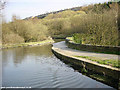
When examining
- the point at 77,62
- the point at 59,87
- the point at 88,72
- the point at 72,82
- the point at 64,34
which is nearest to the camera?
the point at 59,87

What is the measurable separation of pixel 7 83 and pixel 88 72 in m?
4.59

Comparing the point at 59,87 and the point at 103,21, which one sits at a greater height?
the point at 103,21

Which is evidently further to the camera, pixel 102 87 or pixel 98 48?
pixel 98 48

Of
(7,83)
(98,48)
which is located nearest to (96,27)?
(98,48)

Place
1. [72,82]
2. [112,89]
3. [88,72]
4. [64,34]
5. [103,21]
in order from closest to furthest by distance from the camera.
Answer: [112,89] → [72,82] → [88,72] → [103,21] → [64,34]

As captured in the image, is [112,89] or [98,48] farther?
[98,48]

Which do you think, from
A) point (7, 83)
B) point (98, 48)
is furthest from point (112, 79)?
point (98, 48)

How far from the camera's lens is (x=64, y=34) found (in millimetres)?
60062

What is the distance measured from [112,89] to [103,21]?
12302 mm

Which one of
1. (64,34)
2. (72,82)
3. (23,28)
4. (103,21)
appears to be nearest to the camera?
(72,82)

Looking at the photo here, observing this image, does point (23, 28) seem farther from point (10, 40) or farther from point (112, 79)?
point (112, 79)

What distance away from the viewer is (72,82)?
7508 millimetres

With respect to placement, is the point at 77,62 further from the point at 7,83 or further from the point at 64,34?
the point at 64,34

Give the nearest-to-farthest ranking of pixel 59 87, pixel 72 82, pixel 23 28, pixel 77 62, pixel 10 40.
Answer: pixel 59 87 → pixel 72 82 → pixel 77 62 → pixel 10 40 → pixel 23 28
